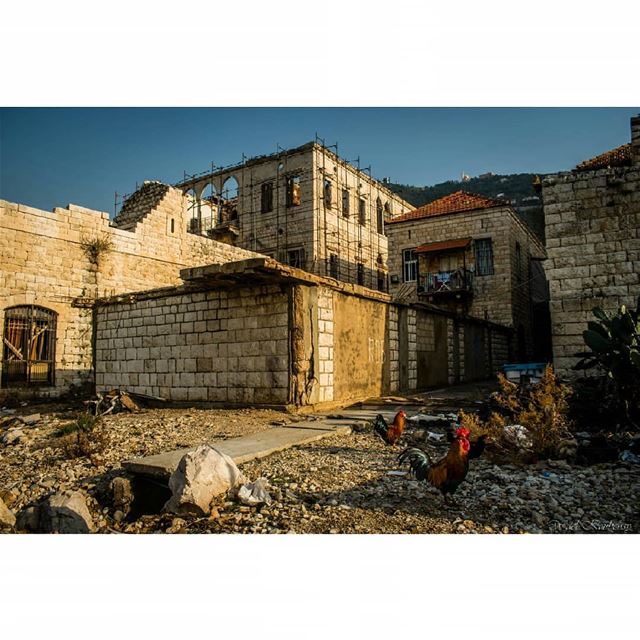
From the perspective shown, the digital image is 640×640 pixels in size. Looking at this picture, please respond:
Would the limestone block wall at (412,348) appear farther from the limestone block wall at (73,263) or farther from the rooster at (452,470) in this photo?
the rooster at (452,470)

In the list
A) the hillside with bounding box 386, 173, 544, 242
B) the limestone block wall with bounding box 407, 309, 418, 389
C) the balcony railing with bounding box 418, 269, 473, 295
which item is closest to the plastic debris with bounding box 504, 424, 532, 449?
the limestone block wall with bounding box 407, 309, 418, 389

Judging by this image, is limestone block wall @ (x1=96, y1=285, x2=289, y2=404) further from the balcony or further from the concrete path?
the balcony

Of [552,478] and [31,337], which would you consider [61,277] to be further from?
[552,478]

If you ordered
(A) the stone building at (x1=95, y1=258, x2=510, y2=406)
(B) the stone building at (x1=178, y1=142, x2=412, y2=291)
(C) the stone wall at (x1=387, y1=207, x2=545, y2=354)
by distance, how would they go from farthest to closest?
(B) the stone building at (x1=178, y1=142, x2=412, y2=291), (C) the stone wall at (x1=387, y1=207, x2=545, y2=354), (A) the stone building at (x1=95, y1=258, x2=510, y2=406)

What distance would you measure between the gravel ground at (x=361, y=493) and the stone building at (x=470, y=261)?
56.6 ft

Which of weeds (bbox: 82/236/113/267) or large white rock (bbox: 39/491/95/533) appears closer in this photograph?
large white rock (bbox: 39/491/95/533)

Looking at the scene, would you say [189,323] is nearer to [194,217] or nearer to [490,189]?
[194,217]

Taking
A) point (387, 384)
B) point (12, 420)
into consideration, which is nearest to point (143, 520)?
point (12, 420)

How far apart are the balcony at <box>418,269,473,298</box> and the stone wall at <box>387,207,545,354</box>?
1.37 ft

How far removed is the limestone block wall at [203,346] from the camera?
941 centimetres

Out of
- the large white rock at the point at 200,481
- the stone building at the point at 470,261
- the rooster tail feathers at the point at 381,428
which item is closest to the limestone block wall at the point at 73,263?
the rooster tail feathers at the point at 381,428

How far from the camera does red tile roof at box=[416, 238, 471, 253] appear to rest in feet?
75.0

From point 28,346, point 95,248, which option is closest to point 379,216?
point 95,248

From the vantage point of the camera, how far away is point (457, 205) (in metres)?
24.1
